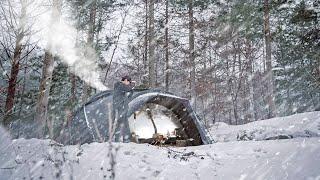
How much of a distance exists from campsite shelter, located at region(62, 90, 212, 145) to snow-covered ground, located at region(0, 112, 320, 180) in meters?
1.58

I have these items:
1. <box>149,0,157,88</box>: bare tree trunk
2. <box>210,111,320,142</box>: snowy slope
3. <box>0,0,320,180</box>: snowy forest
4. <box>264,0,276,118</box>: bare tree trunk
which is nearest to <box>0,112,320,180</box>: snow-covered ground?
<box>0,0,320,180</box>: snowy forest

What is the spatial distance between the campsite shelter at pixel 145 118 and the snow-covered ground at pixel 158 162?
62.4 inches

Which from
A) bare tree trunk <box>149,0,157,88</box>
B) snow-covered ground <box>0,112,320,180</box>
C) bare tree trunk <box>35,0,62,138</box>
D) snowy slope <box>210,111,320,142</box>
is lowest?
snow-covered ground <box>0,112,320,180</box>

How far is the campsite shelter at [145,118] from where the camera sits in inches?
345

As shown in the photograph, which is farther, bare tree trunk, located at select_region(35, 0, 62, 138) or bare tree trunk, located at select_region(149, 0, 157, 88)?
bare tree trunk, located at select_region(149, 0, 157, 88)

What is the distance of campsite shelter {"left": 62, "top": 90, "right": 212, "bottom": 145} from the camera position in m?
8.77

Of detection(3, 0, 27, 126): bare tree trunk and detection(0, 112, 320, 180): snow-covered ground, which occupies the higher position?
detection(3, 0, 27, 126): bare tree trunk

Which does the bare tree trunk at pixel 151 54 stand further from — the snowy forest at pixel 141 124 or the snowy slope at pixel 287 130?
the snowy slope at pixel 287 130

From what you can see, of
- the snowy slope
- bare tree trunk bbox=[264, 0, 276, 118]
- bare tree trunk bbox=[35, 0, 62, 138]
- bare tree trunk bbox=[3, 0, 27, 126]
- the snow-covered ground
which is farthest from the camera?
bare tree trunk bbox=[264, 0, 276, 118]

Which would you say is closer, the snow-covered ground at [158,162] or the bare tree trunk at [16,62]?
the snow-covered ground at [158,162]

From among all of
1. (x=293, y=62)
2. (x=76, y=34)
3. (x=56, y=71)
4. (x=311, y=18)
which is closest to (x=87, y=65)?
(x=76, y=34)

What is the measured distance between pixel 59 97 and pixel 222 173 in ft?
82.7

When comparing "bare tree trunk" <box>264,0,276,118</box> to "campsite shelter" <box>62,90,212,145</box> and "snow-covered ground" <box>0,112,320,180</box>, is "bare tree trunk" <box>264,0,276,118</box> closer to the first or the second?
"campsite shelter" <box>62,90,212,145</box>

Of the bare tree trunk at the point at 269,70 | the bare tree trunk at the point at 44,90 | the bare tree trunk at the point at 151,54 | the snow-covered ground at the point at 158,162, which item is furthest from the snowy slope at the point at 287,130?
the bare tree trunk at the point at 44,90
